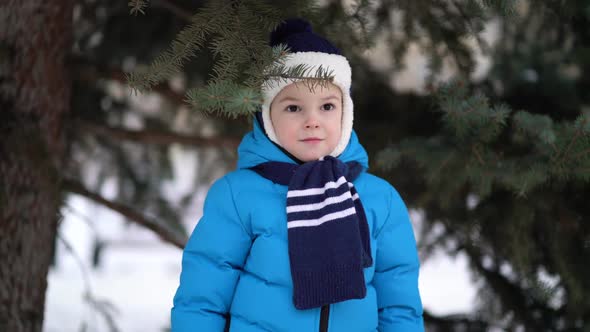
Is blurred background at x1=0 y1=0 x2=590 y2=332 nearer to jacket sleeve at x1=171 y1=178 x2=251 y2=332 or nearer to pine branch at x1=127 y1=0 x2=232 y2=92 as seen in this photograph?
pine branch at x1=127 y1=0 x2=232 y2=92

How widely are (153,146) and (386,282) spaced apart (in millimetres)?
2347

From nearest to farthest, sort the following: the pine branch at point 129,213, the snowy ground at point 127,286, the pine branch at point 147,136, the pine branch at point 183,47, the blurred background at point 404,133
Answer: the pine branch at point 183,47
the blurred background at point 404,133
the pine branch at point 129,213
the pine branch at point 147,136
the snowy ground at point 127,286

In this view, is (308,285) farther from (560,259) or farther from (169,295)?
(169,295)

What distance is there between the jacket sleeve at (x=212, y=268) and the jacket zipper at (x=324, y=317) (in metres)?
0.24

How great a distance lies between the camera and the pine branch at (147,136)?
2600 millimetres

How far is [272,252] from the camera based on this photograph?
163cm

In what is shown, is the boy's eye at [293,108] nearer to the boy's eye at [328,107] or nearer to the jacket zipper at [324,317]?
the boy's eye at [328,107]

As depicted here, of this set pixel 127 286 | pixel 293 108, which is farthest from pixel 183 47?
pixel 127 286

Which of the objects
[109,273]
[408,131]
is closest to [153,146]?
[408,131]

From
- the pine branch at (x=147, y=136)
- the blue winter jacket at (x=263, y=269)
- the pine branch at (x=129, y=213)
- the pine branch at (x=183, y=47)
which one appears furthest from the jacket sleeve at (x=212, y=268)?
the pine branch at (x=147, y=136)

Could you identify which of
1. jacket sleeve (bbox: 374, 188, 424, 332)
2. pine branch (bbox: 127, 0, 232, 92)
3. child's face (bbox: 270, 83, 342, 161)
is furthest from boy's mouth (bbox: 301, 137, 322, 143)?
pine branch (bbox: 127, 0, 232, 92)

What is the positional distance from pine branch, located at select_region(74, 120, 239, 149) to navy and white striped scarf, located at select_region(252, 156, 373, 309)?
1117 mm

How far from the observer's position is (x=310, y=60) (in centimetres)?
173

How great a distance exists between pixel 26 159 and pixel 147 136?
598 mm
